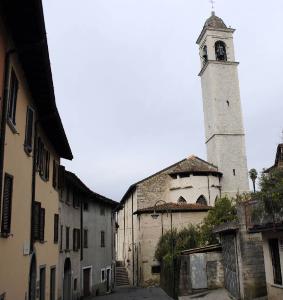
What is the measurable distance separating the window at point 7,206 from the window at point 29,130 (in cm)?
183

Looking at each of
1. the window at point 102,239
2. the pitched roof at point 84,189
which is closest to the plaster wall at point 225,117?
the pitched roof at point 84,189

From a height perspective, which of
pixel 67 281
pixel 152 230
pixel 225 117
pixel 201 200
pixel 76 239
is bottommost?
pixel 67 281

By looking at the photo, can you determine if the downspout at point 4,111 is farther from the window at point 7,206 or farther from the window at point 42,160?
the window at point 42,160

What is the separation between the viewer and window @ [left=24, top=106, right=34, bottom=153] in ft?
34.8

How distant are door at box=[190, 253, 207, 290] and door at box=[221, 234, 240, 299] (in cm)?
132

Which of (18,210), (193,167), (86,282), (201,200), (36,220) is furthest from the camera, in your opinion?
(193,167)

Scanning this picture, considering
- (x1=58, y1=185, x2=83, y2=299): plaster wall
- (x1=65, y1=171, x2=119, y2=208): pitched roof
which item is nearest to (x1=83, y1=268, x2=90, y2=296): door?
(x1=58, y1=185, x2=83, y2=299): plaster wall

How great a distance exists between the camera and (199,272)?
21.5 metres

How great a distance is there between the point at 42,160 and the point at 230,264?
10.1 metres

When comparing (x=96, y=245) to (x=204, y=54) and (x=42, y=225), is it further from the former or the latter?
(x=204, y=54)

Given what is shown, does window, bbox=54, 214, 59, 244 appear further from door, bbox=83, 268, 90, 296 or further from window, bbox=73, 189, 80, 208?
door, bbox=83, 268, 90, 296

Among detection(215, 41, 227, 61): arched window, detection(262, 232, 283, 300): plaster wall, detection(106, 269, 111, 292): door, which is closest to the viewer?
detection(262, 232, 283, 300): plaster wall

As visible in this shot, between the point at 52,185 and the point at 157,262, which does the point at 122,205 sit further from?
the point at 52,185

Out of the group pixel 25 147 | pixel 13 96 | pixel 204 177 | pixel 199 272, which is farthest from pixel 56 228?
pixel 204 177
